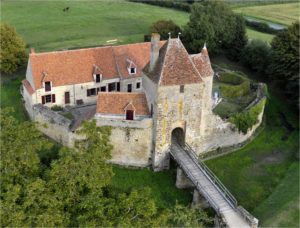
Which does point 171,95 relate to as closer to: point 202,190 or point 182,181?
point 182,181

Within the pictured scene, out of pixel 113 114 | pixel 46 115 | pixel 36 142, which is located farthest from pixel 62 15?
pixel 36 142

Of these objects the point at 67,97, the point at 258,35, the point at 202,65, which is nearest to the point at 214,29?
the point at 258,35

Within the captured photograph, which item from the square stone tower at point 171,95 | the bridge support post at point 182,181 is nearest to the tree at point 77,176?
the square stone tower at point 171,95

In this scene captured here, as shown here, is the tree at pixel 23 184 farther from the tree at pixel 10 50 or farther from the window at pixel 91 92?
the tree at pixel 10 50

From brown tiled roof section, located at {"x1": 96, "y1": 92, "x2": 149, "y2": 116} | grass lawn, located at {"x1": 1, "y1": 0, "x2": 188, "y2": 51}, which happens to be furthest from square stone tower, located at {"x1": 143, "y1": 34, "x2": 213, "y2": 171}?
grass lawn, located at {"x1": 1, "y1": 0, "x2": 188, "y2": 51}

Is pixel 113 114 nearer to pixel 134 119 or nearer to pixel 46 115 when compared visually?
pixel 134 119

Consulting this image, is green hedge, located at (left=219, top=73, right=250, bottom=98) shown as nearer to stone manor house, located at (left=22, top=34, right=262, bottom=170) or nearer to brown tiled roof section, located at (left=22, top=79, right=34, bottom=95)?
stone manor house, located at (left=22, top=34, right=262, bottom=170)
